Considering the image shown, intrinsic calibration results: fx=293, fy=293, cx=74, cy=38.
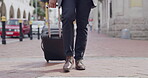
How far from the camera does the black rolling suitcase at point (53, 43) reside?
181 inches

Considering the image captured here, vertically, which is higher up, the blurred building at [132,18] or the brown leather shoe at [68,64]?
the blurred building at [132,18]

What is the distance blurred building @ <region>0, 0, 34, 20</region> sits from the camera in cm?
3905

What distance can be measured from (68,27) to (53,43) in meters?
0.65

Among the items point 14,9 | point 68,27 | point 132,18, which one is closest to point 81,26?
point 68,27

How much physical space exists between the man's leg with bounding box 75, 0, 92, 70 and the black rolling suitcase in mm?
417

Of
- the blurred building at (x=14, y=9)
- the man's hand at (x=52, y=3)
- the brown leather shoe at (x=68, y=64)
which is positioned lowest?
the brown leather shoe at (x=68, y=64)

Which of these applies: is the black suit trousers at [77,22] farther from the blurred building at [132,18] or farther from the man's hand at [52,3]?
the blurred building at [132,18]

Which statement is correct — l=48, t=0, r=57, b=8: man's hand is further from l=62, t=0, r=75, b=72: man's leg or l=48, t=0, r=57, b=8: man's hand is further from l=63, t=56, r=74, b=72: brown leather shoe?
l=63, t=56, r=74, b=72: brown leather shoe

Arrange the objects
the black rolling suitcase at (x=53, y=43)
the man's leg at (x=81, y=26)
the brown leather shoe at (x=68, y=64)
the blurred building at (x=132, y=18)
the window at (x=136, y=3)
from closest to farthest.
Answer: the brown leather shoe at (x=68, y=64) → the man's leg at (x=81, y=26) → the black rolling suitcase at (x=53, y=43) → the blurred building at (x=132, y=18) → the window at (x=136, y=3)

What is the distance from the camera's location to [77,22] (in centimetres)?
426

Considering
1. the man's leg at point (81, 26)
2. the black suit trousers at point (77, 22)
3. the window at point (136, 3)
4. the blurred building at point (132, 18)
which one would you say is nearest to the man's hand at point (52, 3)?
the black suit trousers at point (77, 22)

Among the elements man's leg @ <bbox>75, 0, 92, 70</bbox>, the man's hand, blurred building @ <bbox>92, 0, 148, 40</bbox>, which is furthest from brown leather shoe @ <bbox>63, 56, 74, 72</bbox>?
blurred building @ <bbox>92, 0, 148, 40</bbox>

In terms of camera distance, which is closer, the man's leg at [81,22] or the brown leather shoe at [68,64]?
the brown leather shoe at [68,64]

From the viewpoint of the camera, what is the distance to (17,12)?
4791cm
